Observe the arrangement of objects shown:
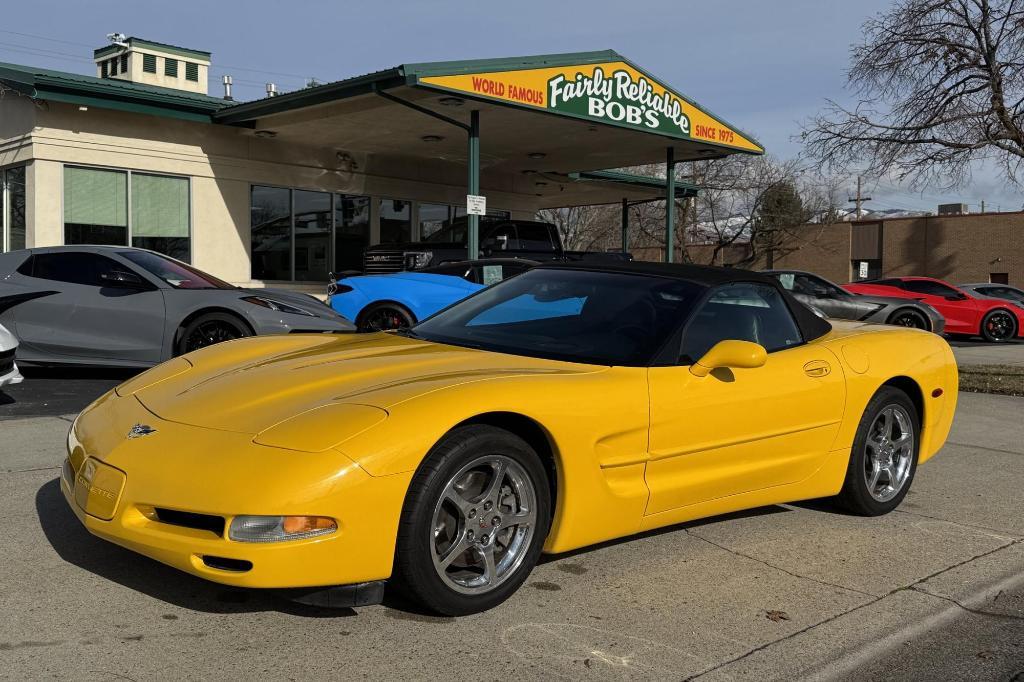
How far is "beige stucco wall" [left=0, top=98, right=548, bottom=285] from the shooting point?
1480cm

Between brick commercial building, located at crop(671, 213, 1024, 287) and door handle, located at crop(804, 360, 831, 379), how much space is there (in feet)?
97.9

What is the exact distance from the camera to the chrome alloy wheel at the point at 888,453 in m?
4.91

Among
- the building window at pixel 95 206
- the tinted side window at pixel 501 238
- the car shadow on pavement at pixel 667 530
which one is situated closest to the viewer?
the car shadow on pavement at pixel 667 530

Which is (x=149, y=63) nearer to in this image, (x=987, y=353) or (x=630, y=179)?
(x=630, y=179)

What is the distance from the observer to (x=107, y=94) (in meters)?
14.8

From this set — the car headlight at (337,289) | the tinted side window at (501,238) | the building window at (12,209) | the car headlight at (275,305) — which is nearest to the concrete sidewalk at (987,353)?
the tinted side window at (501,238)

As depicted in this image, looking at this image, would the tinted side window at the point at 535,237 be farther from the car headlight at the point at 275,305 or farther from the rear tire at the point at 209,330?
the rear tire at the point at 209,330

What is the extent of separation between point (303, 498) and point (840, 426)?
2904 mm

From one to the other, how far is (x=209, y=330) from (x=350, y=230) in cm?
1091

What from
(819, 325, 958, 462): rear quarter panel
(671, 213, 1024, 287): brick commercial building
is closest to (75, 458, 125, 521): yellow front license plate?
(819, 325, 958, 462): rear quarter panel

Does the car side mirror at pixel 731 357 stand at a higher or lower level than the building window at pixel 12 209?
lower

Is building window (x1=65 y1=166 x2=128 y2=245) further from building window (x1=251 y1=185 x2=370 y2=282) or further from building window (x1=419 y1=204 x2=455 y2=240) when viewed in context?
building window (x1=419 y1=204 x2=455 y2=240)

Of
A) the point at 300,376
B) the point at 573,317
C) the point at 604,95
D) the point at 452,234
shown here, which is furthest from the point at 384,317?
the point at 300,376

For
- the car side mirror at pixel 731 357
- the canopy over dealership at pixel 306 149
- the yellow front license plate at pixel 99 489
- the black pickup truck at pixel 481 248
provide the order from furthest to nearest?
the black pickup truck at pixel 481 248
the canopy over dealership at pixel 306 149
the car side mirror at pixel 731 357
the yellow front license plate at pixel 99 489
